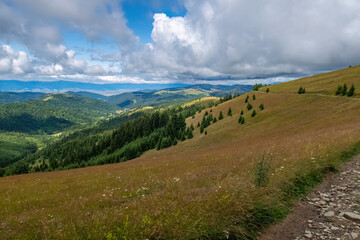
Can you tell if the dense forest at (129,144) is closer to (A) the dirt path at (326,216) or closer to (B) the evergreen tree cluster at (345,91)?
(B) the evergreen tree cluster at (345,91)

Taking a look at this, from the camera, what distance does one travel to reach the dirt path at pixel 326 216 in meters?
4.79

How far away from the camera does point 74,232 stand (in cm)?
438

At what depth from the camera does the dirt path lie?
4.79m

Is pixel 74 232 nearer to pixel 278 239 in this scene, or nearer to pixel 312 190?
pixel 278 239

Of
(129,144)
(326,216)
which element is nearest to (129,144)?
(129,144)

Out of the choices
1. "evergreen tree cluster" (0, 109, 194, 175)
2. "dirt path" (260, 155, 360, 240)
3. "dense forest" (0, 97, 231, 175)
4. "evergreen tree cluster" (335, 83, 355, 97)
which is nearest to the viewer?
"dirt path" (260, 155, 360, 240)

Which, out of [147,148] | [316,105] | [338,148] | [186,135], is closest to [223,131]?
[186,135]

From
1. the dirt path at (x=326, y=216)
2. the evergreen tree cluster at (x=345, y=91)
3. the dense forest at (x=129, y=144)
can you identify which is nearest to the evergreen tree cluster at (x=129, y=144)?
the dense forest at (x=129, y=144)

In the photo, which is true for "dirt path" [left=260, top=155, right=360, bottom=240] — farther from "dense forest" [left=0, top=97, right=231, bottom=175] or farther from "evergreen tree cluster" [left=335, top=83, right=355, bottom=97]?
"evergreen tree cluster" [left=335, top=83, right=355, bottom=97]

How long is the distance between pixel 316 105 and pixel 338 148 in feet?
221

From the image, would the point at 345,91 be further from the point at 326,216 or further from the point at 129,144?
the point at 129,144

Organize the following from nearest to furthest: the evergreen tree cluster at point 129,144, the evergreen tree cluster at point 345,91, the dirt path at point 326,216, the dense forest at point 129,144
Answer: the dirt path at point 326,216, the evergreen tree cluster at point 345,91, the dense forest at point 129,144, the evergreen tree cluster at point 129,144

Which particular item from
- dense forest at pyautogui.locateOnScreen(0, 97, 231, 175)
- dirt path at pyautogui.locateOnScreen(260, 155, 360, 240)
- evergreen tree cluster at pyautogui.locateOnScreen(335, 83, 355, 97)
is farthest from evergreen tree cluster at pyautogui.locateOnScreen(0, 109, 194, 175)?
dirt path at pyautogui.locateOnScreen(260, 155, 360, 240)

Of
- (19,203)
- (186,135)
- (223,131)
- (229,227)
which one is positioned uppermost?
(229,227)
